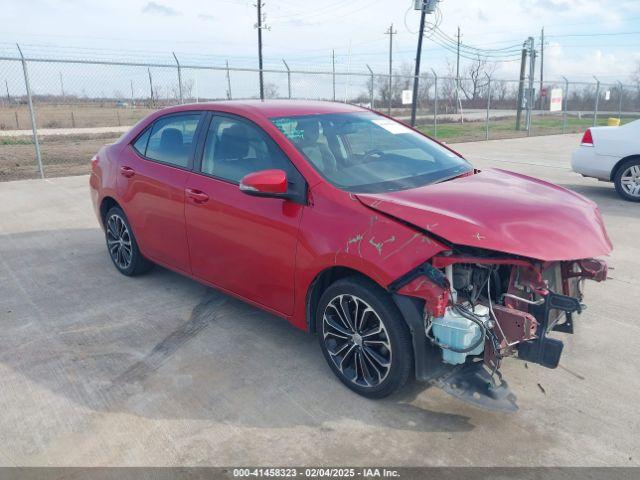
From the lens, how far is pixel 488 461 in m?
2.71

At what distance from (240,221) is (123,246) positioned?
203 centimetres

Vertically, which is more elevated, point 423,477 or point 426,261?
point 426,261

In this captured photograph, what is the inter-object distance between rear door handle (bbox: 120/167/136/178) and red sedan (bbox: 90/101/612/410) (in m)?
0.31

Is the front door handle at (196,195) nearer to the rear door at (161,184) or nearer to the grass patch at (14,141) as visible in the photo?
the rear door at (161,184)

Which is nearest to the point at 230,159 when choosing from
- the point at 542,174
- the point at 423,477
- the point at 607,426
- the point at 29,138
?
the point at 423,477

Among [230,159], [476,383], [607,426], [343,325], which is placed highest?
[230,159]

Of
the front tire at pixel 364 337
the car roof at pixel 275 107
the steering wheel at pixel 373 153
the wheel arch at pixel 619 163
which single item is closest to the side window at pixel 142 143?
the car roof at pixel 275 107

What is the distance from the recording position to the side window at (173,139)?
435cm

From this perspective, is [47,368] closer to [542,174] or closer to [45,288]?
[45,288]

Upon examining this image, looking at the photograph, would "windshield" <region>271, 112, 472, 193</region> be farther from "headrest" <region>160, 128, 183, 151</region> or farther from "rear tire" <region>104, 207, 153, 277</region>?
"rear tire" <region>104, 207, 153, 277</region>

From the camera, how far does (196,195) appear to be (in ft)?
13.4

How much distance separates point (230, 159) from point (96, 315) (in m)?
1.73

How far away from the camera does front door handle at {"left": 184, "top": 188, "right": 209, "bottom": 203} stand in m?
4.01

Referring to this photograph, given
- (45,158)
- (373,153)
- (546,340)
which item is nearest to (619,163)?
(373,153)
